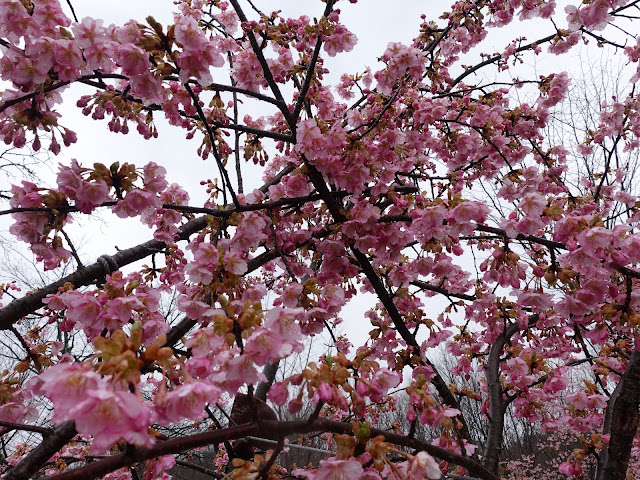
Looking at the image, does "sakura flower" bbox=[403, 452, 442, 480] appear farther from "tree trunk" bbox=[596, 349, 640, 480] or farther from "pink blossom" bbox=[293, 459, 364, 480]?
"tree trunk" bbox=[596, 349, 640, 480]

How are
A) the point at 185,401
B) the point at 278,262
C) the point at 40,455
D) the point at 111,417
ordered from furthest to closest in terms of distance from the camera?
the point at 278,262
the point at 40,455
the point at 185,401
the point at 111,417

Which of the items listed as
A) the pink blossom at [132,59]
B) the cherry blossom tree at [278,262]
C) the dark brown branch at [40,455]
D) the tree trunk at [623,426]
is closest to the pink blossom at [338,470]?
the cherry blossom tree at [278,262]

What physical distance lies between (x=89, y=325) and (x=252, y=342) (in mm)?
949

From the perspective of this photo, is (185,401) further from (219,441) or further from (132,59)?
(132,59)

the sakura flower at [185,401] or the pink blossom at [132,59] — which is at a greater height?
the pink blossom at [132,59]

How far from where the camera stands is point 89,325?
59.9 inches

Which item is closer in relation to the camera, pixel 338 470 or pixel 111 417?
pixel 111 417

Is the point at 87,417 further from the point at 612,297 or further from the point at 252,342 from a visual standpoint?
the point at 612,297

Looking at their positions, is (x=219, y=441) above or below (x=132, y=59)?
below

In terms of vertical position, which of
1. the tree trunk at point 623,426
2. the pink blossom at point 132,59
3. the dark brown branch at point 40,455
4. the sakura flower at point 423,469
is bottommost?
the dark brown branch at point 40,455

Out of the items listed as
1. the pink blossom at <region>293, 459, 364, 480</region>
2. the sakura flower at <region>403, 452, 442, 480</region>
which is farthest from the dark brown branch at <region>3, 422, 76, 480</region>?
the sakura flower at <region>403, 452, 442, 480</region>

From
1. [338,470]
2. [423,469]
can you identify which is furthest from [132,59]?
[423,469]

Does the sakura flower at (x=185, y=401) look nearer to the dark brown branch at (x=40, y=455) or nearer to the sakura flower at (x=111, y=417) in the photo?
the sakura flower at (x=111, y=417)

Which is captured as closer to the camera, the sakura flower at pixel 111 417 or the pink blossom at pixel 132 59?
the sakura flower at pixel 111 417
